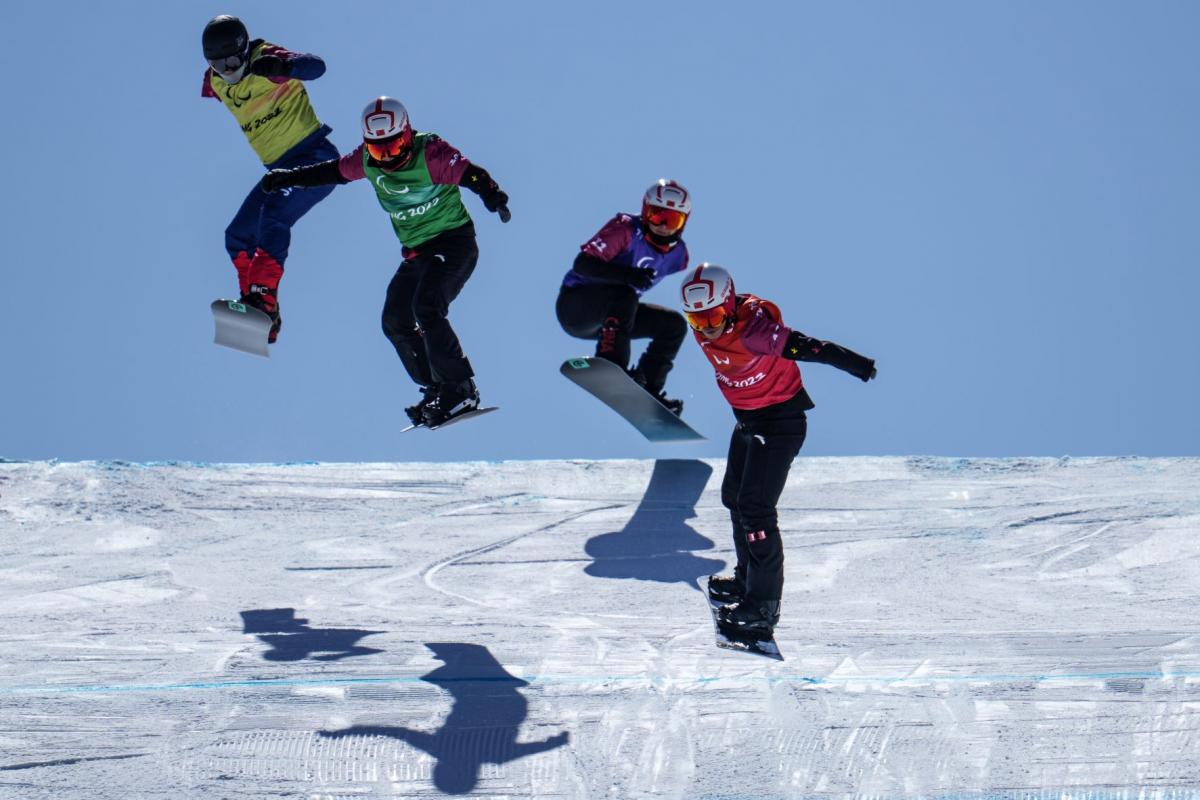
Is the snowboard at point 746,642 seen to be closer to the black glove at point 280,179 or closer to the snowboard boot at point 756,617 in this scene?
the snowboard boot at point 756,617

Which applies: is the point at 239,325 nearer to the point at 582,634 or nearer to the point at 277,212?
the point at 277,212

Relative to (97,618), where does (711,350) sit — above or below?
above

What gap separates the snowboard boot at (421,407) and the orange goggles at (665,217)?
228 centimetres

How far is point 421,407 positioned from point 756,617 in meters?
3.22

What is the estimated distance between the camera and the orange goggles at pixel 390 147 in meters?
10.0

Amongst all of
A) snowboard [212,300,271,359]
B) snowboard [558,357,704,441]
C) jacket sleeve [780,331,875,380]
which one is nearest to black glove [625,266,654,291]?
snowboard [558,357,704,441]

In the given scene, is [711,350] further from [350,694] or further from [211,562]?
[211,562]

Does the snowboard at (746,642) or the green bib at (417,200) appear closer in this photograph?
the snowboard at (746,642)

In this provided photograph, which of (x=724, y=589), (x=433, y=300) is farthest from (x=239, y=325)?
(x=724, y=589)

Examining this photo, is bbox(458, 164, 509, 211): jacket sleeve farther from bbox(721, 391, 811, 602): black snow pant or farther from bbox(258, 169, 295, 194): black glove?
bbox(721, 391, 811, 602): black snow pant

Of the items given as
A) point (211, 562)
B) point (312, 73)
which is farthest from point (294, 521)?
point (312, 73)

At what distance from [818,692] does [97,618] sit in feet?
14.7

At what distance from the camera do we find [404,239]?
10789 mm

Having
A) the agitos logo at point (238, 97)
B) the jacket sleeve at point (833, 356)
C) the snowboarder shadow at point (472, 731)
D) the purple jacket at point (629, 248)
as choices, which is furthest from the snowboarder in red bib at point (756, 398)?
the agitos logo at point (238, 97)
